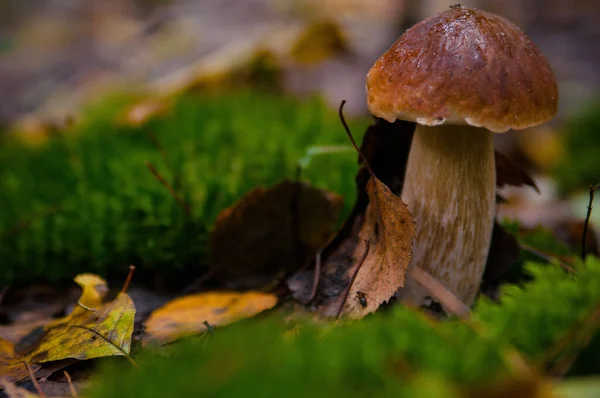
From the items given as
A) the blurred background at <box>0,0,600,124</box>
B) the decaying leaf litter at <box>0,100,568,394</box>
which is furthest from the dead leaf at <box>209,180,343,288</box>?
the blurred background at <box>0,0,600,124</box>

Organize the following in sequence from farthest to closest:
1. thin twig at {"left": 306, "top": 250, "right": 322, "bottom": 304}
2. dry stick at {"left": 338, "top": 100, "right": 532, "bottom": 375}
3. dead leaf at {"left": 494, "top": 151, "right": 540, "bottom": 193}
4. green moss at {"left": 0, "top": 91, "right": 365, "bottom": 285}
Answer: green moss at {"left": 0, "top": 91, "right": 365, "bottom": 285}
dead leaf at {"left": 494, "top": 151, "right": 540, "bottom": 193}
thin twig at {"left": 306, "top": 250, "right": 322, "bottom": 304}
dry stick at {"left": 338, "top": 100, "right": 532, "bottom": 375}

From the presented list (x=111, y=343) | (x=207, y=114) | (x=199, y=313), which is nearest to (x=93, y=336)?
(x=111, y=343)

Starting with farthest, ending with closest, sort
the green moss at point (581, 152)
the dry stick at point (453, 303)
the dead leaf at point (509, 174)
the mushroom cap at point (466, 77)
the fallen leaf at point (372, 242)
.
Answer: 1. the green moss at point (581, 152)
2. the dead leaf at point (509, 174)
3. the fallen leaf at point (372, 242)
4. the mushroom cap at point (466, 77)
5. the dry stick at point (453, 303)

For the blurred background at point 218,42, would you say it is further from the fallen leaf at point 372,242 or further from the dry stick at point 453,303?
the dry stick at point 453,303

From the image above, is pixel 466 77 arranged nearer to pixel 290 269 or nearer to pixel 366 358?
pixel 366 358

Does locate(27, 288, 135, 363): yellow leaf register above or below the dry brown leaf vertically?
below

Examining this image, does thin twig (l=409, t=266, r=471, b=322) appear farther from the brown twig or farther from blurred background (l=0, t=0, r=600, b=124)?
blurred background (l=0, t=0, r=600, b=124)

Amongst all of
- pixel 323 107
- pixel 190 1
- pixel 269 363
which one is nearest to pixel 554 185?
pixel 323 107

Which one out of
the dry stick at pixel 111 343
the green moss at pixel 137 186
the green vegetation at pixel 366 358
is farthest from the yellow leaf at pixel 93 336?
the green vegetation at pixel 366 358
